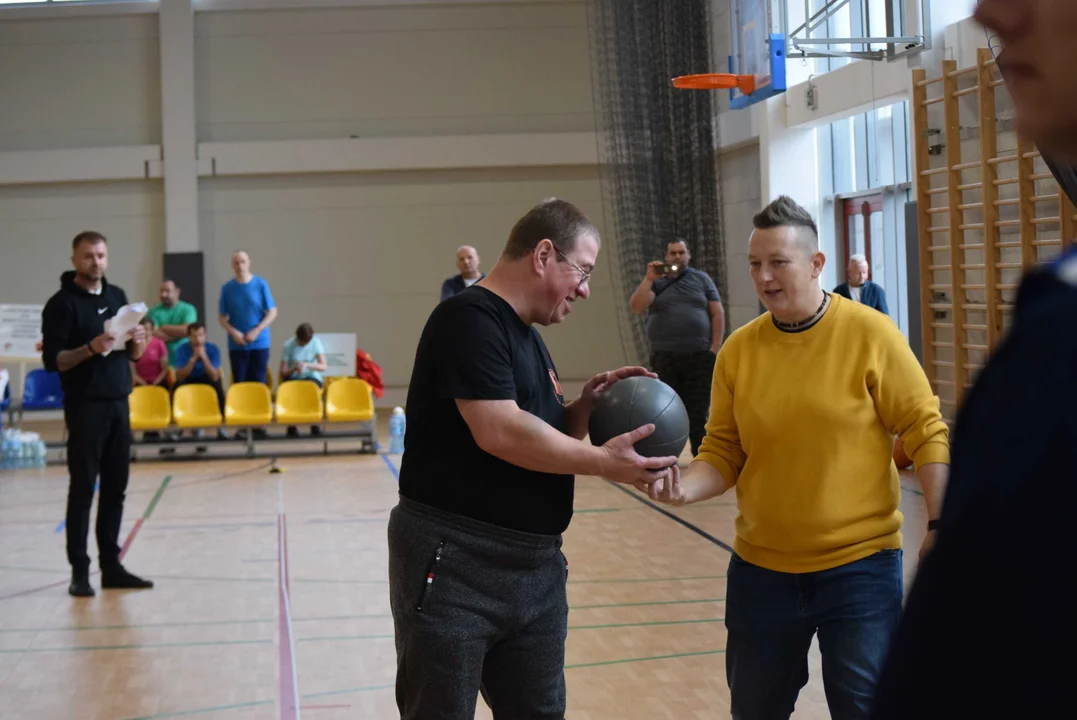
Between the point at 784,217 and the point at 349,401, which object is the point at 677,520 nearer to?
the point at 349,401

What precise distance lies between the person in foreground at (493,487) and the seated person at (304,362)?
31.0 feet

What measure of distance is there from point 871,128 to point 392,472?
5.58m

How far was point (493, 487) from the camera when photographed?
2.39 metres

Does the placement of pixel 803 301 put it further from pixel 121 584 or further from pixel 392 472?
pixel 392 472

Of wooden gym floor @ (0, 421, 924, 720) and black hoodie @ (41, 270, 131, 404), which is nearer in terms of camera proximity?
wooden gym floor @ (0, 421, 924, 720)

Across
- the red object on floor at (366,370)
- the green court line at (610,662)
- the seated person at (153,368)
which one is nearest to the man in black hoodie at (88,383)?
the green court line at (610,662)

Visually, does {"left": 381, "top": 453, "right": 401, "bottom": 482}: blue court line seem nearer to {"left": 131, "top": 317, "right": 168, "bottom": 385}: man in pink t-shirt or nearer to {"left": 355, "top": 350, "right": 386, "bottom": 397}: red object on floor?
{"left": 355, "top": 350, "right": 386, "bottom": 397}: red object on floor

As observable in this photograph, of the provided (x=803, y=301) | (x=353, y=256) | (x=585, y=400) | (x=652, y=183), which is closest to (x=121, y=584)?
(x=585, y=400)

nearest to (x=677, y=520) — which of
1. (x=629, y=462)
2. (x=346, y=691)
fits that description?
(x=346, y=691)

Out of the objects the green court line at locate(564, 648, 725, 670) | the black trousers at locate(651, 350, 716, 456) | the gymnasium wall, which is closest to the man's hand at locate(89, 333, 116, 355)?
the green court line at locate(564, 648, 725, 670)

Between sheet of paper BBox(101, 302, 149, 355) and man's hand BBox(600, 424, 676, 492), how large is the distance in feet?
11.8

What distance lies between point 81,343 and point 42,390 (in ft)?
22.3

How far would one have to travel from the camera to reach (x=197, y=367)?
11.6 m

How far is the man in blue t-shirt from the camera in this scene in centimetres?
1184
